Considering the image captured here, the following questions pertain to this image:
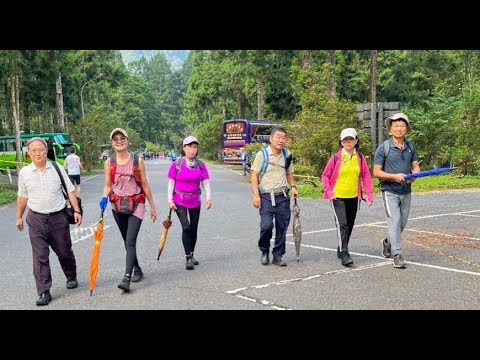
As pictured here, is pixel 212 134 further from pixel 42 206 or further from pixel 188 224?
pixel 42 206

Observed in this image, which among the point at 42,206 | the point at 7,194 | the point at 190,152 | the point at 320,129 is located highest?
the point at 320,129

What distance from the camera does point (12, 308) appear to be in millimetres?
4973

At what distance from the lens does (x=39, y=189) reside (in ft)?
17.6

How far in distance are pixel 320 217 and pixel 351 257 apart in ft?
13.5

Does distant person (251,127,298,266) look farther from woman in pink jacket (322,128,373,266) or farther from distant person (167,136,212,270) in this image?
distant person (167,136,212,270)

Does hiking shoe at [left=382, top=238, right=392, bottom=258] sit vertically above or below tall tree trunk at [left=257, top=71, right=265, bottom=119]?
below

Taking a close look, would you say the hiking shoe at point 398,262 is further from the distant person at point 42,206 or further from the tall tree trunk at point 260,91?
the tall tree trunk at point 260,91

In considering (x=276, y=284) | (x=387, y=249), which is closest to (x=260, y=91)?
(x=387, y=249)

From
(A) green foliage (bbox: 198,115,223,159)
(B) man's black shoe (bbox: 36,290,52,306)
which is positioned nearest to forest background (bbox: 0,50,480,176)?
(A) green foliage (bbox: 198,115,223,159)

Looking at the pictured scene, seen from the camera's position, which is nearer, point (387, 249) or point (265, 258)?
point (265, 258)

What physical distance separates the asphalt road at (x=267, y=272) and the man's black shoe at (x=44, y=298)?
6 centimetres

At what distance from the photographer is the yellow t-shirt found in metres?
6.55

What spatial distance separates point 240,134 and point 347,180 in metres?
31.0
